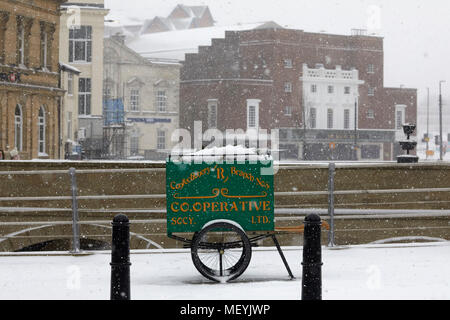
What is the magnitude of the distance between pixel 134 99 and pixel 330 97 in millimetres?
18748

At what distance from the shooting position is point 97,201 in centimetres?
1838

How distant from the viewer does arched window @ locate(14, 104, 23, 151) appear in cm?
3603

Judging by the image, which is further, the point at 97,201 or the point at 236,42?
the point at 236,42

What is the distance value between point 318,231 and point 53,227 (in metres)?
13.0

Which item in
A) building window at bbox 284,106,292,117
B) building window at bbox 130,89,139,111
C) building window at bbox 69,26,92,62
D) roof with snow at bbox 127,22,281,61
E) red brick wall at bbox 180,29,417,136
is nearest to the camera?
building window at bbox 69,26,92,62

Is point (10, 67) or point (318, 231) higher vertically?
point (10, 67)

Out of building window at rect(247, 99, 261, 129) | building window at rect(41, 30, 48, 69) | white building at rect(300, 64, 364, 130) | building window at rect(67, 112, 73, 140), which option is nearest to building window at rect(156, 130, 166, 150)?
building window at rect(247, 99, 261, 129)

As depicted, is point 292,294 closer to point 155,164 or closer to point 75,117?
point 155,164

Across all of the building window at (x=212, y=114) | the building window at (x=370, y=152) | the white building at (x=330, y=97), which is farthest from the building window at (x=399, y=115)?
the building window at (x=212, y=114)

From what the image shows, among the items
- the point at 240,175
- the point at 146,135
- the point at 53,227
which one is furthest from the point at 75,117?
the point at 240,175

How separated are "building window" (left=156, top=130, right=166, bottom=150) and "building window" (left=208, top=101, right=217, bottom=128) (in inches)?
161

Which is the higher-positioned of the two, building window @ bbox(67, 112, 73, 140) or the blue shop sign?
the blue shop sign

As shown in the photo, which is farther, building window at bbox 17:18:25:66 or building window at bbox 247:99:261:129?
building window at bbox 247:99:261:129

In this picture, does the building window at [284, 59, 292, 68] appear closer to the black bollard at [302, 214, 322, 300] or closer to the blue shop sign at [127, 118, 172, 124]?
the blue shop sign at [127, 118, 172, 124]
